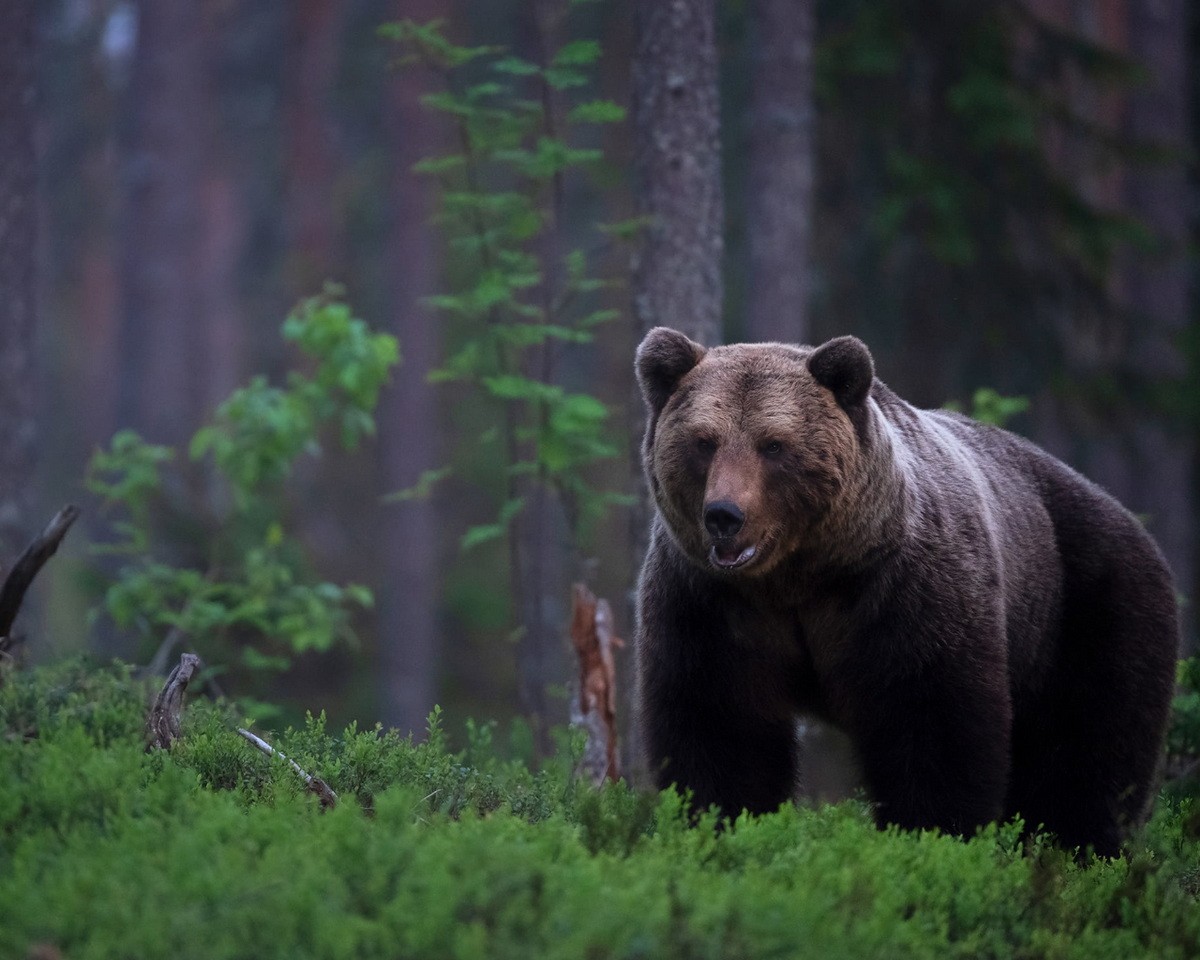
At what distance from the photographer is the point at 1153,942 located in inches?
162

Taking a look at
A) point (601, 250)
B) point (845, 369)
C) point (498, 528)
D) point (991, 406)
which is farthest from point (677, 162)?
point (845, 369)

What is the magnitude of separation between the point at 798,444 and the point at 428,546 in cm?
1372

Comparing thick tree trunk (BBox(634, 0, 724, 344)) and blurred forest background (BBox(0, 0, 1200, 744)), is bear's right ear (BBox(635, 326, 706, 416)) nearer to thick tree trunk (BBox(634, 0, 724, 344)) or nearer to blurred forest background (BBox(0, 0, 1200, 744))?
blurred forest background (BBox(0, 0, 1200, 744))

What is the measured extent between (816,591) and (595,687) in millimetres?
2229

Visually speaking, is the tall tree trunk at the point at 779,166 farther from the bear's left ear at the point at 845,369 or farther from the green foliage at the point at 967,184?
the bear's left ear at the point at 845,369

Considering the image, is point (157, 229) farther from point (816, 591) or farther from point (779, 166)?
point (816, 591)

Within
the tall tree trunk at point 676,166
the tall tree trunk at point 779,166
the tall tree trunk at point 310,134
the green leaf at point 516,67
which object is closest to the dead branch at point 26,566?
the tall tree trunk at point 676,166

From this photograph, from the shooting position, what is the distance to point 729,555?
463cm

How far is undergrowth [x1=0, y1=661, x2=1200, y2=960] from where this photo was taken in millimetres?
3229

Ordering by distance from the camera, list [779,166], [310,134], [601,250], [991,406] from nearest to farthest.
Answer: [601,250]
[991,406]
[779,166]
[310,134]

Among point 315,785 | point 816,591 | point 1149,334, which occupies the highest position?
point 1149,334

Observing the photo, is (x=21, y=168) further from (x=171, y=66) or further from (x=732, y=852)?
(x=171, y=66)

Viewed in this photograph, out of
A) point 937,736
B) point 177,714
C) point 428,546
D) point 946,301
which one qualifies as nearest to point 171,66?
point 428,546

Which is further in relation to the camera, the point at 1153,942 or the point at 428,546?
the point at 428,546
